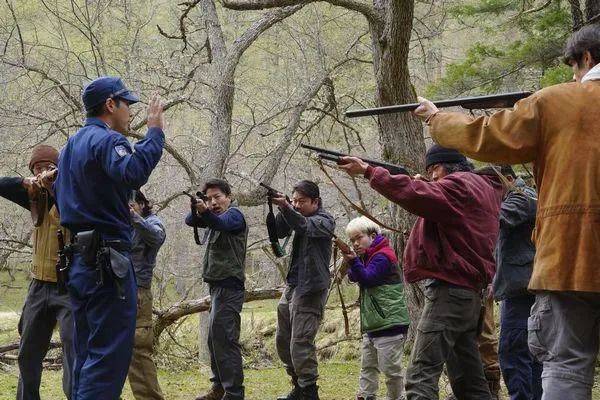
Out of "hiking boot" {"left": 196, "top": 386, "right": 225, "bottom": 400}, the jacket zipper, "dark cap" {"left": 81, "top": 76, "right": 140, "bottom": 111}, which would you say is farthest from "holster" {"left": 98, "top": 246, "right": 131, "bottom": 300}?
"hiking boot" {"left": 196, "top": 386, "right": 225, "bottom": 400}

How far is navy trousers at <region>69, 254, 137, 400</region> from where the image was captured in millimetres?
4031

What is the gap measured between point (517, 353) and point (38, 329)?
3.36m

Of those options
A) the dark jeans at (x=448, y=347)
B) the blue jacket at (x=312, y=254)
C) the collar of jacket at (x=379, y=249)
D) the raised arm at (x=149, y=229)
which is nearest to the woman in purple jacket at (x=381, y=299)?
the collar of jacket at (x=379, y=249)

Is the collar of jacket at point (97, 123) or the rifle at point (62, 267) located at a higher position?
the collar of jacket at point (97, 123)

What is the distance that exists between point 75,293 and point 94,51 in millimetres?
9305

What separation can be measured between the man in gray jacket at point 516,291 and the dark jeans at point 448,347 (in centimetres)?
70

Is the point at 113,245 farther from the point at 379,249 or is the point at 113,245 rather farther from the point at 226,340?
the point at 379,249

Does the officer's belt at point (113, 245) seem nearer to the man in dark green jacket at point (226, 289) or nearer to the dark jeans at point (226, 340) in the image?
the man in dark green jacket at point (226, 289)

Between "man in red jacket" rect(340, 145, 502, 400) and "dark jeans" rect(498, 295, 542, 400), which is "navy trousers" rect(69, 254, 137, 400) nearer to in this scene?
"man in red jacket" rect(340, 145, 502, 400)

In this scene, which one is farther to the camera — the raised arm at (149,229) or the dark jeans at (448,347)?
the raised arm at (149,229)

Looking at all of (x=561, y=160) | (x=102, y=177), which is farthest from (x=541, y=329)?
(x=102, y=177)

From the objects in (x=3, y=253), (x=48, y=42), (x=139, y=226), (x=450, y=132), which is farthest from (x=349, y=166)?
(x=48, y=42)

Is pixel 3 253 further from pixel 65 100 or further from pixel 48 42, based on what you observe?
pixel 48 42

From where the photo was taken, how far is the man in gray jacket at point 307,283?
643 cm
